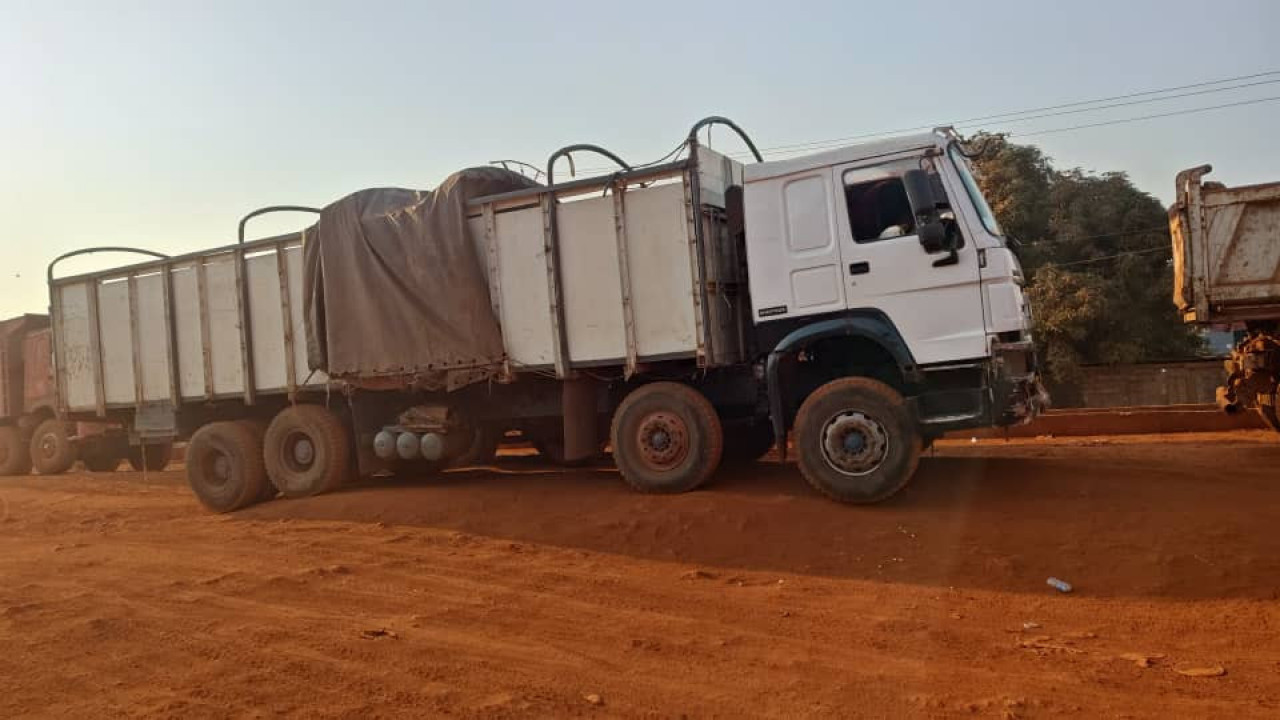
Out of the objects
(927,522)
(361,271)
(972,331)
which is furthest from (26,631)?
(972,331)

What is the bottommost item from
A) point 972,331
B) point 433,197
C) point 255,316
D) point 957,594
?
point 957,594

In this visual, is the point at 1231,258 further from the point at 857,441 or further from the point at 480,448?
the point at 480,448

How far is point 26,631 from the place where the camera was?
213 inches

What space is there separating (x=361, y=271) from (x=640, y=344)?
10.7 ft

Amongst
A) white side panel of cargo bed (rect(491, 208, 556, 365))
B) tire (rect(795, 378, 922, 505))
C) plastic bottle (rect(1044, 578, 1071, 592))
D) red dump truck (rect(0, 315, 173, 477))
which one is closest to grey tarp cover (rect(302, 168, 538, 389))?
white side panel of cargo bed (rect(491, 208, 556, 365))

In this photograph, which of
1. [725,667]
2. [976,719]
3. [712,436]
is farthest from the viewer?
[712,436]

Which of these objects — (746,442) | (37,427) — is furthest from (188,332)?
(37,427)

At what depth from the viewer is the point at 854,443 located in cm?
727

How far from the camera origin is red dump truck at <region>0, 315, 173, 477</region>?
1588 centimetres

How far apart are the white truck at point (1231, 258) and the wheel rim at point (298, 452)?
9781mm

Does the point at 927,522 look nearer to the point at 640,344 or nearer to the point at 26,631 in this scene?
the point at 640,344

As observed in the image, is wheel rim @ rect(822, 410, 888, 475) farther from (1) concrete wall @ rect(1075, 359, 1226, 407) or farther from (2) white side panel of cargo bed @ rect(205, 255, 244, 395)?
(1) concrete wall @ rect(1075, 359, 1226, 407)

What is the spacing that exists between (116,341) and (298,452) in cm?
338

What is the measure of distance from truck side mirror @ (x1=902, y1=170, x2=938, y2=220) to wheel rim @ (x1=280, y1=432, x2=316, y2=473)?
7119mm
